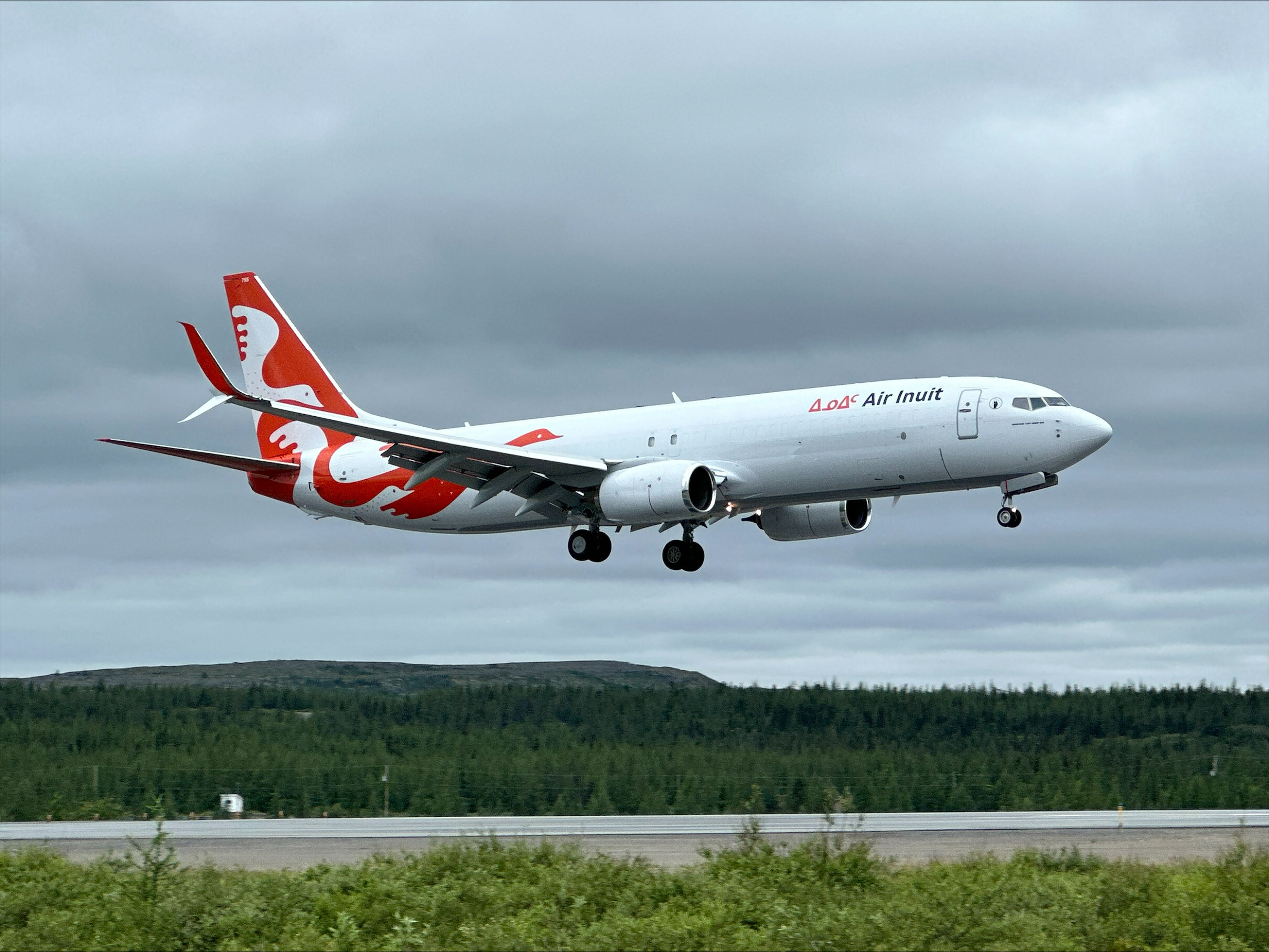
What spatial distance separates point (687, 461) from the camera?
154 feet

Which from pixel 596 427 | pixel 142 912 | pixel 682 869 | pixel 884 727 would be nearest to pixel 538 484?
pixel 596 427

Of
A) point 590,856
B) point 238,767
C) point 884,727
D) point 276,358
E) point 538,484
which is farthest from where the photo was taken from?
point 884,727

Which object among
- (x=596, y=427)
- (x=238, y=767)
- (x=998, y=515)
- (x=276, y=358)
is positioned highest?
(x=276, y=358)

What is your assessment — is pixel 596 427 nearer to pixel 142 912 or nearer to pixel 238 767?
pixel 142 912

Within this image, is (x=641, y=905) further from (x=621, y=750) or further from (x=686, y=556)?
(x=621, y=750)

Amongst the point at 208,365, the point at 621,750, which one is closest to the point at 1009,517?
the point at 208,365

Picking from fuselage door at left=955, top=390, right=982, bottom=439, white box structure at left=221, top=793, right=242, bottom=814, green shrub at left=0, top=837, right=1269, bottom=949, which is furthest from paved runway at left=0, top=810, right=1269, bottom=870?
fuselage door at left=955, top=390, right=982, bottom=439

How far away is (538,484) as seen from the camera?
1971 inches

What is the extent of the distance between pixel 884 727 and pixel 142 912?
3900 inches

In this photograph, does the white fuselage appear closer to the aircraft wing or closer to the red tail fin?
the aircraft wing

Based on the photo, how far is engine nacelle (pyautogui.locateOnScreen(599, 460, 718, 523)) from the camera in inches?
1775

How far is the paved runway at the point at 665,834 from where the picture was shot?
112 feet

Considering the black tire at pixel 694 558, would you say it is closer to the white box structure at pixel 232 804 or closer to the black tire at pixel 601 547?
the black tire at pixel 601 547

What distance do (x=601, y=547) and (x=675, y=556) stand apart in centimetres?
247
